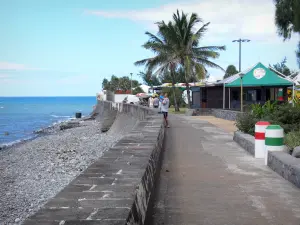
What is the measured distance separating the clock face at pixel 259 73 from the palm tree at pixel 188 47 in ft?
26.0

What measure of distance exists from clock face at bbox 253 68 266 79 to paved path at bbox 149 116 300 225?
57.1ft

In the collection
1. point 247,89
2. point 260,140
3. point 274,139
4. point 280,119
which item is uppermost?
point 247,89

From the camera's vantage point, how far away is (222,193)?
6344mm

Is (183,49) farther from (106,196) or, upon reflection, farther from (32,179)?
(106,196)

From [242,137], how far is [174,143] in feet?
7.30

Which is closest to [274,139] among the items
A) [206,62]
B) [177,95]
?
[206,62]

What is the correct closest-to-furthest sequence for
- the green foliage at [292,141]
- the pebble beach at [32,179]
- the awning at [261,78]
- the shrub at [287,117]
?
the green foliage at [292,141] < the pebble beach at [32,179] < the shrub at [287,117] < the awning at [261,78]

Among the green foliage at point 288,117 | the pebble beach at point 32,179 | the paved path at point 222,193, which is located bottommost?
the pebble beach at point 32,179

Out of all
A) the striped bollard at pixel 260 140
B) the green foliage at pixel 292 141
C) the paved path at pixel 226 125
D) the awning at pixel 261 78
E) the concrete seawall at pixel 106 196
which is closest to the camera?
the concrete seawall at pixel 106 196

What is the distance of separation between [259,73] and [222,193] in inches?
847

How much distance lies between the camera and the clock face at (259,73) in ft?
87.2

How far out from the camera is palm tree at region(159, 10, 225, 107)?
3412 cm

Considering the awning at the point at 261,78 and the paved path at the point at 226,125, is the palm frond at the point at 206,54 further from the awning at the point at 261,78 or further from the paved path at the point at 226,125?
the paved path at the point at 226,125

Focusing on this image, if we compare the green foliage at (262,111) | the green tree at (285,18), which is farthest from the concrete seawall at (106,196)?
the green tree at (285,18)
